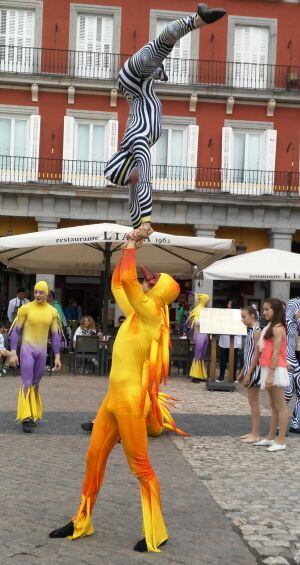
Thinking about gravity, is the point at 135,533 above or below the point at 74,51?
below

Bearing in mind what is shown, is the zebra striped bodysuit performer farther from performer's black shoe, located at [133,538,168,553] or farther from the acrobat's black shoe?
performer's black shoe, located at [133,538,168,553]

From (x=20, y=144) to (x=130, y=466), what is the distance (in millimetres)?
21055

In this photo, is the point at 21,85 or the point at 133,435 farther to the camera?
the point at 21,85

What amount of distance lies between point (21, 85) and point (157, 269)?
8.85 meters

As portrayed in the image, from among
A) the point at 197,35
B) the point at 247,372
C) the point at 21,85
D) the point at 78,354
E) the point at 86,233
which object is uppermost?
the point at 197,35

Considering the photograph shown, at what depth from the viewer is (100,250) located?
54.0ft


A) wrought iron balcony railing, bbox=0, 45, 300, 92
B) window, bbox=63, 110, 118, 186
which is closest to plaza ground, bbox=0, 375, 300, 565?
window, bbox=63, 110, 118, 186

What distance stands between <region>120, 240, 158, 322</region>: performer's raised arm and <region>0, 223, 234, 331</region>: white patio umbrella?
28.9 ft

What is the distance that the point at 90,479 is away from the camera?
5.12 m

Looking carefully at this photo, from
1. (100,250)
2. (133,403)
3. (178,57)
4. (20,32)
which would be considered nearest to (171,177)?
(178,57)

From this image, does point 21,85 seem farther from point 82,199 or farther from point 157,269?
point 157,269

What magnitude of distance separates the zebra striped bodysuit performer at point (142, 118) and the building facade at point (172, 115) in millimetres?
16858

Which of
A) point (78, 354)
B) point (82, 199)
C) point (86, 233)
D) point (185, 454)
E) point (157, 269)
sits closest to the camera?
point (185, 454)

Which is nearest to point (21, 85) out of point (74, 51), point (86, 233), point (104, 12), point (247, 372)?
point (74, 51)
